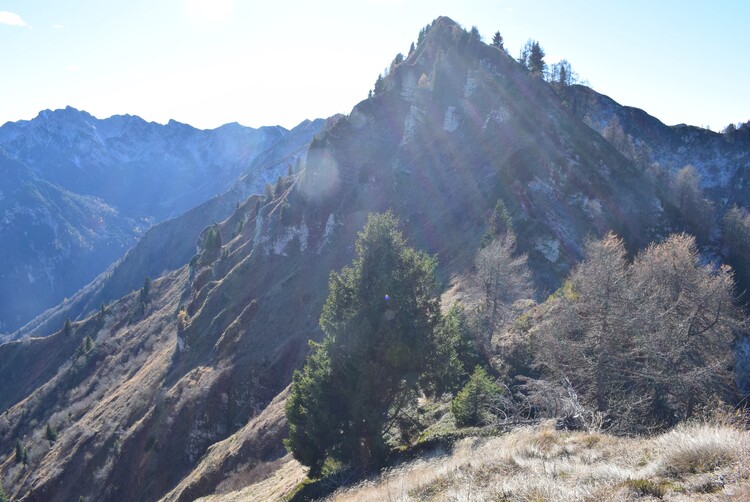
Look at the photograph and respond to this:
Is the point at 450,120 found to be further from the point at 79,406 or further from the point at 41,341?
the point at 41,341

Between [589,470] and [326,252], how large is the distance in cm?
6506

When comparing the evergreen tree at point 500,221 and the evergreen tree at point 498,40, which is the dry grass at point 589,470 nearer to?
the evergreen tree at point 500,221

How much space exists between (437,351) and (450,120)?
68589mm

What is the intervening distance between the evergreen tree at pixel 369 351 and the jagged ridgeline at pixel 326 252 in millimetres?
11419

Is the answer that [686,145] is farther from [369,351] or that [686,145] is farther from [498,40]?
[369,351]

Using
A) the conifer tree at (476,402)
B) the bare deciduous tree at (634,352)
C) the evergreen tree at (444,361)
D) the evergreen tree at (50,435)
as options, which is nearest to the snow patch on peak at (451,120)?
the bare deciduous tree at (634,352)

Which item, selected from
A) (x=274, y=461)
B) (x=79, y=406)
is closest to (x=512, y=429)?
(x=274, y=461)

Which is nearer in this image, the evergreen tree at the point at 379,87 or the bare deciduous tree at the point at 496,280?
the bare deciduous tree at the point at 496,280

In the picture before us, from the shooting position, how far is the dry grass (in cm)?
707

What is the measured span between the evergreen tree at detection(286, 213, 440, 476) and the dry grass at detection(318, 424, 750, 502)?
4663 mm

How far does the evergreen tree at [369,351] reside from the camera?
58.6ft

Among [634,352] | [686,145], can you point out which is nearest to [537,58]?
[686,145]

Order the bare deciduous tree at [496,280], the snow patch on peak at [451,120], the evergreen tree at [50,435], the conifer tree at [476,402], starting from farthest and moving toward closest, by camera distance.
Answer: the snow patch on peak at [451,120] < the evergreen tree at [50,435] < the bare deciduous tree at [496,280] < the conifer tree at [476,402]

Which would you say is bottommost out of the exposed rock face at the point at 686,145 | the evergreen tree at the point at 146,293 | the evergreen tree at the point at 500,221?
the evergreen tree at the point at 146,293
